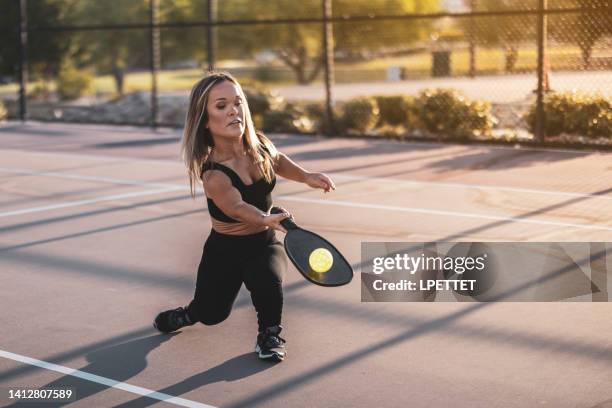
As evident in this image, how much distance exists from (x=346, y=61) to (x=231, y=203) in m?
47.3

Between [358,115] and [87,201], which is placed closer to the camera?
[87,201]

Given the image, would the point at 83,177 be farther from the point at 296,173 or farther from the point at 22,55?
the point at 22,55

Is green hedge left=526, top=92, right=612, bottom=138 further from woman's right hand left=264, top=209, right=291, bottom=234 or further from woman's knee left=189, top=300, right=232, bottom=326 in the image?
woman's right hand left=264, top=209, right=291, bottom=234

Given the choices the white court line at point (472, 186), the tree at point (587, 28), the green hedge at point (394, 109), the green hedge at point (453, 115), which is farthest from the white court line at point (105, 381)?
the green hedge at point (394, 109)

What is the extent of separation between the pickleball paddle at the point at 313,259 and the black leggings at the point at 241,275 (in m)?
0.43

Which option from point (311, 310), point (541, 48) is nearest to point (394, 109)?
point (541, 48)

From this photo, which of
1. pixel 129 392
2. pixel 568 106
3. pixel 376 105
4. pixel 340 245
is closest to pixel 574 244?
pixel 340 245

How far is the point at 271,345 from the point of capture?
590cm

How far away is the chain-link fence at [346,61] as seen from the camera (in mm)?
15617

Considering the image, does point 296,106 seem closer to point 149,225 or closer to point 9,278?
point 149,225

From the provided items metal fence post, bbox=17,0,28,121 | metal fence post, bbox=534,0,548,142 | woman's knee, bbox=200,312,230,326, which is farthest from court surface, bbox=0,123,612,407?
metal fence post, bbox=17,0,28,121

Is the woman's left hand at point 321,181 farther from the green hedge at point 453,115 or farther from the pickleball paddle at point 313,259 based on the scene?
Result: the green hedge at point 453,115

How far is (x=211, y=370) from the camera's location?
580 cm

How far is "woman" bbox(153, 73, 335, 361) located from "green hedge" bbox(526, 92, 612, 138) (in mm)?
9640
